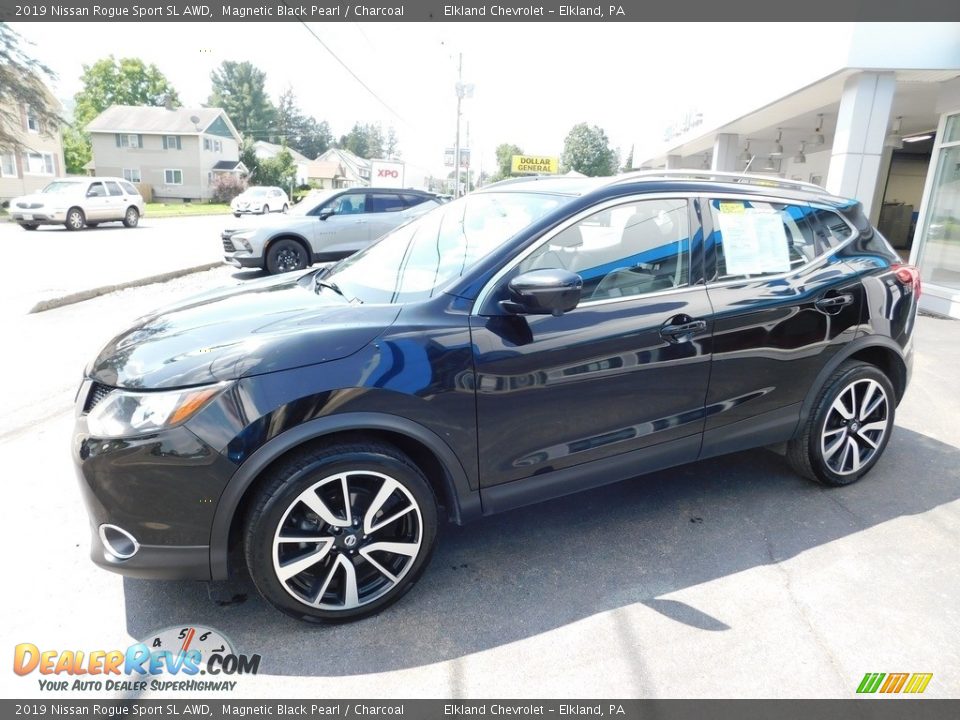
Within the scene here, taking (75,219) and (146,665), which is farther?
(75,219)

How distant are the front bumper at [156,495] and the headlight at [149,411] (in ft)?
0.11

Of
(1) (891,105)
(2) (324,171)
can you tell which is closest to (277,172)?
(2) (324,171)

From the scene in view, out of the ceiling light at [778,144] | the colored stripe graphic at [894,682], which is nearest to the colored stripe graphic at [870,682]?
the colored stripe graphic at [894,682]

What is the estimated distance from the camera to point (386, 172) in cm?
3225

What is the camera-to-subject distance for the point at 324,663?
2463mm

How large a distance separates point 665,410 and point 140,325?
8.45 feet

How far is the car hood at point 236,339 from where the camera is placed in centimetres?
246

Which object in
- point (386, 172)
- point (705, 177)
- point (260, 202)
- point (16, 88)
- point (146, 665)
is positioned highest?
point (16, 88)

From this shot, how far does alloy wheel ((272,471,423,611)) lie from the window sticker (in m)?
2.11

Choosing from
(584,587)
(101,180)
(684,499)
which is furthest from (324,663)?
(101,180)

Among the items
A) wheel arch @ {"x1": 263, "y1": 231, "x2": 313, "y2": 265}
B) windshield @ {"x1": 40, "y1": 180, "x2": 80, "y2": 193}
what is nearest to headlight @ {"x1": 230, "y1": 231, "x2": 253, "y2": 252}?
wheel arch @ {"x1": 263, "y1": 231, "x2": 313, "y2": 265}

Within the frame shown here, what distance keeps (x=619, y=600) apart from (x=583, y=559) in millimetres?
340

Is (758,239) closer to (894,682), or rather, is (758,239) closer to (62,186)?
(894,682)
